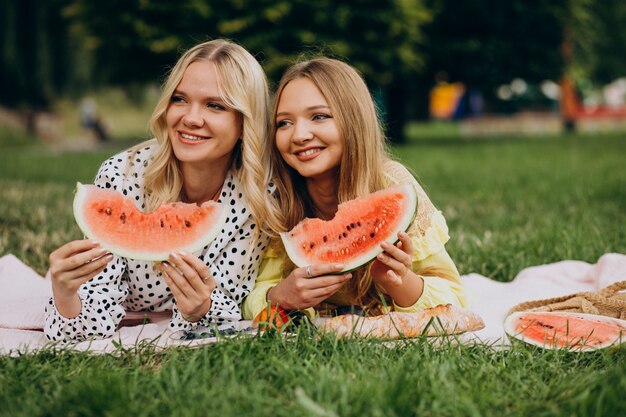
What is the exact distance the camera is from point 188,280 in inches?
105

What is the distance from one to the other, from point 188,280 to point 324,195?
0.99m

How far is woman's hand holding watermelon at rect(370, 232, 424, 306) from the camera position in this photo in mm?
2678

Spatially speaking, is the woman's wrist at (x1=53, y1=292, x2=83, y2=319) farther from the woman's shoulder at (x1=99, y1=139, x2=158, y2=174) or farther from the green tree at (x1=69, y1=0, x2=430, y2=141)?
the green tree at (x1=69, y1=0, x2=430, y2=141)

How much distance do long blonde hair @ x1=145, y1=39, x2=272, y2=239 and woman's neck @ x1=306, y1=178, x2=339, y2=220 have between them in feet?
0.87

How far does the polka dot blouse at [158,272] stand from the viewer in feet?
10.0

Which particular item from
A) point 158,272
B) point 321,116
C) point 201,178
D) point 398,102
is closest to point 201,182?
point 201,178

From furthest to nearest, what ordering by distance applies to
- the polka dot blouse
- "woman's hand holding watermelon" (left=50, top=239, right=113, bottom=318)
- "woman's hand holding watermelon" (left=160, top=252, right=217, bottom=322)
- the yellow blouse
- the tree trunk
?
the tree trunk < the yellow blouse < the polka dot blouse < "woman's hand holding watermelon" (left=160, top=252, right=217, bottom=322) < "woman's hand holding watermelon" (left=50, top=239, right=113, bottom=318)

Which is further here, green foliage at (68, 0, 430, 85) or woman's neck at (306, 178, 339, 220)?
green foliage at (68, 0, 430, 85)

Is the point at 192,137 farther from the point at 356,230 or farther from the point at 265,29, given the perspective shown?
the point at 265,29

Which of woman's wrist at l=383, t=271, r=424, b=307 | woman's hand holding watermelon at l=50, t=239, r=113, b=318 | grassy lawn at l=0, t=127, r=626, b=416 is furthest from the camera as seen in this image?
woman's wrist at l=383, t=271, r=424, b=307

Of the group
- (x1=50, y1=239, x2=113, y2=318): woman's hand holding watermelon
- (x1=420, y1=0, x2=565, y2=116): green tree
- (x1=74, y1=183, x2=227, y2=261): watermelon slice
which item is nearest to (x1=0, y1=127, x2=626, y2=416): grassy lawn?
(x1=50, y1=239, x2=113, y2=318): woman's hand holding watermelon

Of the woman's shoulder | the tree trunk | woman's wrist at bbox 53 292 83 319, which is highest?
the woman's shoulder

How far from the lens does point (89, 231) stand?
8.75 ft

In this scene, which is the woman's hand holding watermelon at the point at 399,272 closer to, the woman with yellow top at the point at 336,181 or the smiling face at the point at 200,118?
the woman with yellow top at the point at 336,181
